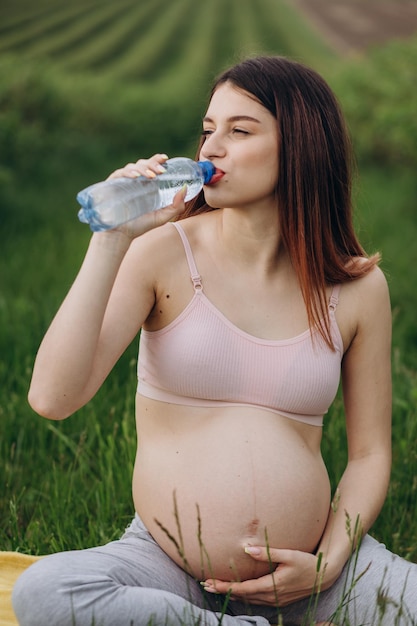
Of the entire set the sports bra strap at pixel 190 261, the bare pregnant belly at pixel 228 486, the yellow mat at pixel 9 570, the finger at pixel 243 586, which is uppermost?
Answer: the sports bra strap at pixel 190 261

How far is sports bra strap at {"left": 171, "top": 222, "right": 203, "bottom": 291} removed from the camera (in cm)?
207

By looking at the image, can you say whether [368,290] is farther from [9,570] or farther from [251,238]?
[9,570]

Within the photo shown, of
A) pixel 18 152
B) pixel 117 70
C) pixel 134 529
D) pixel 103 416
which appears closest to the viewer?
pixel 134 529

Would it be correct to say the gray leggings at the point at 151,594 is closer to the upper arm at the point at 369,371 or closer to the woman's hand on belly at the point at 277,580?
the woman's hand on belly at the point at 277,580

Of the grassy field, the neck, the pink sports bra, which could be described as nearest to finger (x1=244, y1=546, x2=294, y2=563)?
the pink sports bra

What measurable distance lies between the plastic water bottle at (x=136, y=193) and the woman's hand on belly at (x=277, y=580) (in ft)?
2.43

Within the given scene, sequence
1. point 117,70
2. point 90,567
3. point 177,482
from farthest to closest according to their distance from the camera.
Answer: point 117,70
point 177,482
point 90,567

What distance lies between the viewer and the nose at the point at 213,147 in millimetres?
2002

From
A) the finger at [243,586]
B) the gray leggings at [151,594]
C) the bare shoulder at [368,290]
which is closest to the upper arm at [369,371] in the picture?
the bare shoulder at [368,290]

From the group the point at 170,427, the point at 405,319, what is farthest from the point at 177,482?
the point at 405,319

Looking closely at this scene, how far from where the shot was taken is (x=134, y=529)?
2129mm

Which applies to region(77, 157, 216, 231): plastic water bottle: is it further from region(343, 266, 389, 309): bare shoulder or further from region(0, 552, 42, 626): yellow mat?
region(0, 552, 42, 626): yellow mat

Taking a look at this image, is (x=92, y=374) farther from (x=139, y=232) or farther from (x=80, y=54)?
(x=80, y=54)

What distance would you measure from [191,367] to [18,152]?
574 centimetres
